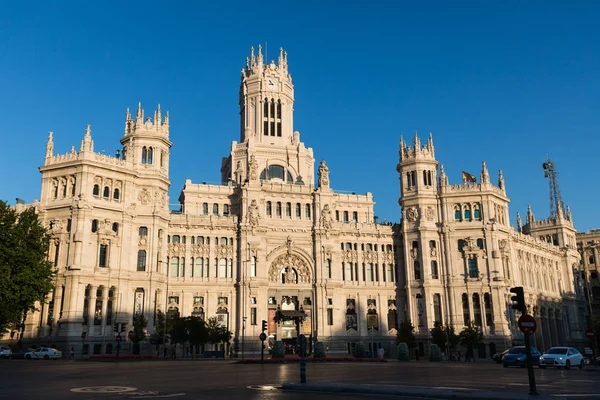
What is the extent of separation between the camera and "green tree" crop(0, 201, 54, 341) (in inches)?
2148

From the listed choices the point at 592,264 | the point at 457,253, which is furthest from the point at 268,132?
the point at 592,264

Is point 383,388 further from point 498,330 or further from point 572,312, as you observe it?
point 572,312

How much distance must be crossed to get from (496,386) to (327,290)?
205 feet

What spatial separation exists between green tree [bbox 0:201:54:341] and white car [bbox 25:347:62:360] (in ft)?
14.0

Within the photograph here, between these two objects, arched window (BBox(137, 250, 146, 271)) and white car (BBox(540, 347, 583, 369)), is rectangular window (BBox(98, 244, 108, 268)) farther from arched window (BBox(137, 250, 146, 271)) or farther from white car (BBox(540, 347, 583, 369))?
white car (BBox(540, 347, 583, 369))

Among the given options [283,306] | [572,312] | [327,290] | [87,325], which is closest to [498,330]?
[327,290]

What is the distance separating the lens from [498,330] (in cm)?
8294

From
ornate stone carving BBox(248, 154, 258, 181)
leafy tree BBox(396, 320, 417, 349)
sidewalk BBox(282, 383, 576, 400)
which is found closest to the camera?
sidewalk BBox(282, 383, 576, 400)

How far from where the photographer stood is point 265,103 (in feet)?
347

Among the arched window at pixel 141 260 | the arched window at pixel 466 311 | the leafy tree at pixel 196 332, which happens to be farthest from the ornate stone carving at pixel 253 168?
the arched window at pixel 466 311

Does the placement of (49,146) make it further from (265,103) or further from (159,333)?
(265,103)

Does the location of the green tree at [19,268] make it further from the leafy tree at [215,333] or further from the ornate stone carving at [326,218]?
the ornate stone carving at [326,218]

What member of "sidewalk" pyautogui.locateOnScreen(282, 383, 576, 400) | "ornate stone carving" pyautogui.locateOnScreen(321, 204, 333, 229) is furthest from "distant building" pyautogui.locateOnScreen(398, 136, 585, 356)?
"sidewalk" pyautogui.locateOnScreen(282, 383, 576, 400)

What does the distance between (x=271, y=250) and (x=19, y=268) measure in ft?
127
